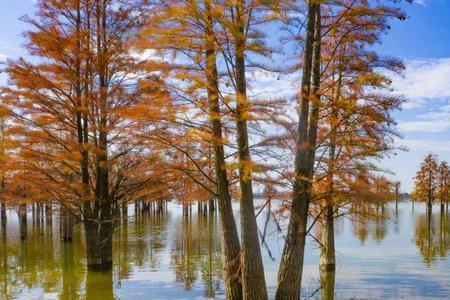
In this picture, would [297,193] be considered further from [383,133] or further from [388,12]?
[388,12]

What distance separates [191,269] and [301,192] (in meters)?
10.2

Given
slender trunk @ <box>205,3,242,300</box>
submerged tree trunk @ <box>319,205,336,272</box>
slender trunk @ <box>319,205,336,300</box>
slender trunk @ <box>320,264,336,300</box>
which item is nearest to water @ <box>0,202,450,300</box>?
slender trunk @ <box>320,264,336,300</box>

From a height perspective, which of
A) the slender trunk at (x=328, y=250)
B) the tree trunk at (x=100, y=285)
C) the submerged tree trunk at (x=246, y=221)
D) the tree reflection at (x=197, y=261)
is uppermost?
the submerged tree trunk at (x=246, y=221)

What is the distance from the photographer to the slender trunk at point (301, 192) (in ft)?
30.8

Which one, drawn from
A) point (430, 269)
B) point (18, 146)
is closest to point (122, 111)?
point (18, 146)

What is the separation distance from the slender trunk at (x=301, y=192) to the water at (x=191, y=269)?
63 centimetres

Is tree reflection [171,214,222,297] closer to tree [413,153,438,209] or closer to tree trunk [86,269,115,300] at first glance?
tree trunk [86,269,115,300]

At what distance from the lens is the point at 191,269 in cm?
1834

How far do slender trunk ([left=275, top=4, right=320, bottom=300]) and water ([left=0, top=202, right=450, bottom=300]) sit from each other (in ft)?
2.07

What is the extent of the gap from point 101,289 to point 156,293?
2.10 meters

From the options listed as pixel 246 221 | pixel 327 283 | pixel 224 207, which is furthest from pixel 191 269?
pixel 246 221

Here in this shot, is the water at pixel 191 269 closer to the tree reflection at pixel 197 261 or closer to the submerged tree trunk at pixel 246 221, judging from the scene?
the tree reflection at pixel 197 261

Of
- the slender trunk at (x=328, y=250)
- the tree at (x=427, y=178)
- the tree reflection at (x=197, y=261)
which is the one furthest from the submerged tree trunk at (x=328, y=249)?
the tree at (x=427, y=178)

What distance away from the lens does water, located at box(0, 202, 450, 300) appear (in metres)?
14.2
